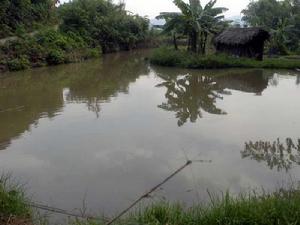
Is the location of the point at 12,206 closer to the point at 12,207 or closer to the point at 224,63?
the point at 12,207

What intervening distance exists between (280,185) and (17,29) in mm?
19298

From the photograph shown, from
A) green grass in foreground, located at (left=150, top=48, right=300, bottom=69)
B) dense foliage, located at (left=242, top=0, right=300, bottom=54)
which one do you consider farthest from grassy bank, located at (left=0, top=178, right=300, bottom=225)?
dense foliage, located at (left=242, top=0, right=300, bottom=54)

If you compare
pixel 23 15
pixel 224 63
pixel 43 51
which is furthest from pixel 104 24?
pixel 224 63

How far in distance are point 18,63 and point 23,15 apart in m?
5.20

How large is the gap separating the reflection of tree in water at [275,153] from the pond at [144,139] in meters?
0.02

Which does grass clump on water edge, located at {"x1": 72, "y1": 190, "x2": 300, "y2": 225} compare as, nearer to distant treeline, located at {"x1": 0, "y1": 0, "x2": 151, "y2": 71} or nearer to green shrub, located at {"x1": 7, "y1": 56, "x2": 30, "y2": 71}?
distant treeline, located at {"x1": 0, "y1": 0, "x2": 151, "y2": 71}

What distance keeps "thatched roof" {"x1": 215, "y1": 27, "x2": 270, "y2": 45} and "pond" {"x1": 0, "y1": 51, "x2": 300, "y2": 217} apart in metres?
5.55

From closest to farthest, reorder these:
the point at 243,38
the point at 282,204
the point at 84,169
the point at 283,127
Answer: the point at 282,204 → the point at 84,169 → the point at 283,127 → the point at 243,38

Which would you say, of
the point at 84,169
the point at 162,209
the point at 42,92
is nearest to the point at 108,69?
the point at 42,92

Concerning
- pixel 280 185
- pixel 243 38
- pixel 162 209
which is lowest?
pixel 280 185

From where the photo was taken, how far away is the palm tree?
2027cm

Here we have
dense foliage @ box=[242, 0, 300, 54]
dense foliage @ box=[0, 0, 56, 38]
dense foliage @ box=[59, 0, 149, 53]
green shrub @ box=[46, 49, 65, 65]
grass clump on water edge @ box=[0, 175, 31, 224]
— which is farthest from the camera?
dense foliage @ box=[59, 0, 149, 53]

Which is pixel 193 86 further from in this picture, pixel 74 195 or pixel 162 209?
pixel 162 209

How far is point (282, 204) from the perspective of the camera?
3.82 metres
